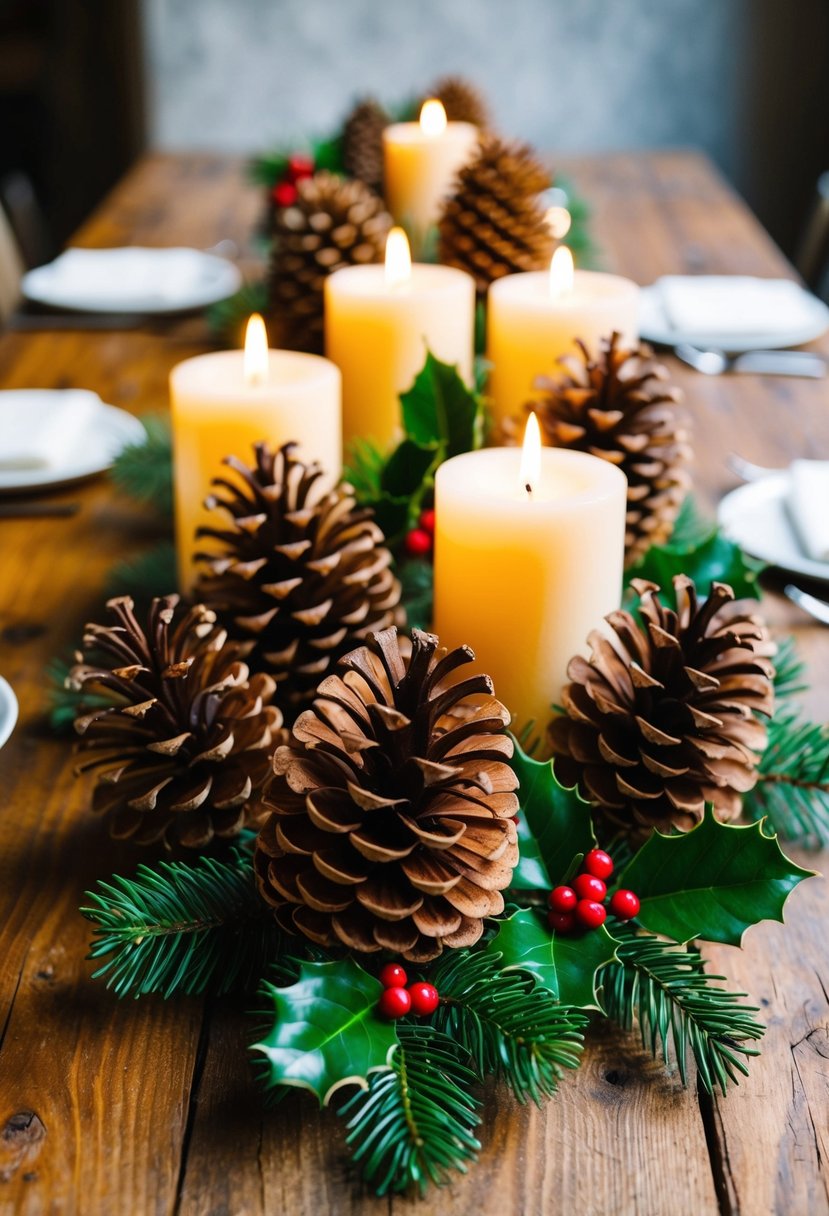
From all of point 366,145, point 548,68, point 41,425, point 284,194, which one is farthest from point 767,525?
point 548,68

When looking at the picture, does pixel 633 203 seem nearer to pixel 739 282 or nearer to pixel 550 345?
pixel 739 282

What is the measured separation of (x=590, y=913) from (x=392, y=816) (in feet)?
0.25

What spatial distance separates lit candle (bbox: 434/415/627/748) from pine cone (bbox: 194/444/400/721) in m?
0.05

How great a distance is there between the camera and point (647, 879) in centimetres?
45

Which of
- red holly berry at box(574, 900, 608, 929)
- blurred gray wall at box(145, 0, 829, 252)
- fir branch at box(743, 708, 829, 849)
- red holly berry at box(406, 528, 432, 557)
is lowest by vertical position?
blurred gray wall at box(145, 0, 829, 252)

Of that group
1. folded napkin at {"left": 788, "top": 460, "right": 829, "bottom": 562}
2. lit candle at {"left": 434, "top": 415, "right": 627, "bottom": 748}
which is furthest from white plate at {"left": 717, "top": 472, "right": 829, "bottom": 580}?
lit candle at {"left": 434, "top": 415, "right": 627, "bottom": 748}

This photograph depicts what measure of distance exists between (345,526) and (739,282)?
2.94 feet

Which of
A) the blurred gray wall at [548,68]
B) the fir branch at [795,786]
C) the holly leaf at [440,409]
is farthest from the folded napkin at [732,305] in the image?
the blurred gray wall at [548,68]

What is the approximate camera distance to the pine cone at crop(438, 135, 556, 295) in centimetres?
104

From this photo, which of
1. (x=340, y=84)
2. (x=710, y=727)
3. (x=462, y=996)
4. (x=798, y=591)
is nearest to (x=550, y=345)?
(x=798, y=591)

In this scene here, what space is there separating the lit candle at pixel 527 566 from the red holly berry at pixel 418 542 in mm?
131

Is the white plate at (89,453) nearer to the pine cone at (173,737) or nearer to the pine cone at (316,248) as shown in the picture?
the pine cone at (316,248)

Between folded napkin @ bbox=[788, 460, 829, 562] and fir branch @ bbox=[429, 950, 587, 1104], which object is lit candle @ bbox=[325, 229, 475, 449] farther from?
fir branch @ bbox=[429, 950, 587, 1104]

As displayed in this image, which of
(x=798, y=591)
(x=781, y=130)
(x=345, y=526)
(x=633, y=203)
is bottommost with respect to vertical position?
(x=781, y=130)
